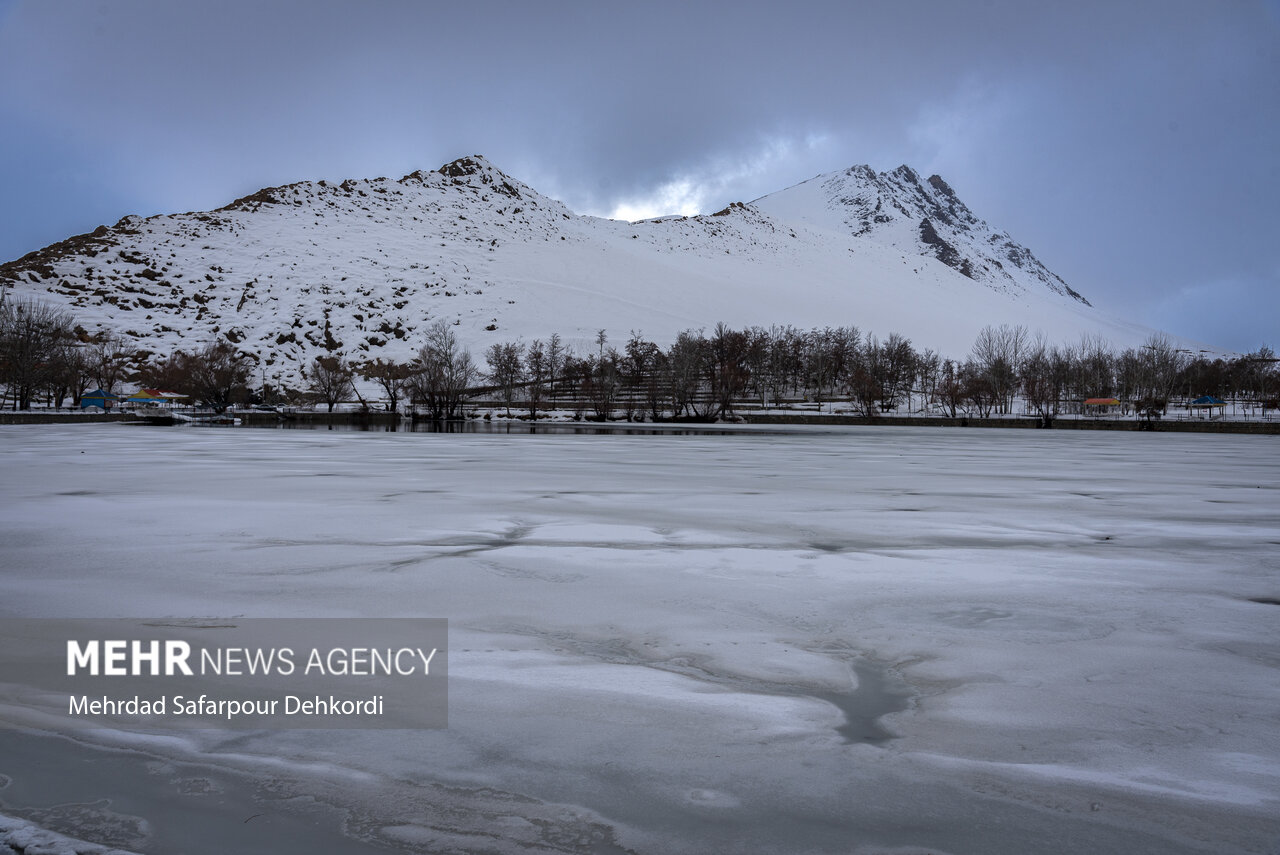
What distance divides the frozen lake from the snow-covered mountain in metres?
90.8

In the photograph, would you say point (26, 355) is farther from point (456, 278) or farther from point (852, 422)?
point (456, 278)

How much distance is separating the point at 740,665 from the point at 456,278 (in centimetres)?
12290

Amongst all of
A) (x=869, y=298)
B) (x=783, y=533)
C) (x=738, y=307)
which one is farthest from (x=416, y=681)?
(x=869, y=298)

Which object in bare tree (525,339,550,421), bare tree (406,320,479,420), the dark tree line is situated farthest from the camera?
bare tree (525,339,550,421)

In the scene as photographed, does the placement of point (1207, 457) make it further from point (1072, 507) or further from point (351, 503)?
point (351, 503)

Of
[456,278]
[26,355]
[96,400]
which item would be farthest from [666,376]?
[456,278]

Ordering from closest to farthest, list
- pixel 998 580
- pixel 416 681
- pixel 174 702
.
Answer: pixel 174 702, pixel 416 681, pixel 998 580

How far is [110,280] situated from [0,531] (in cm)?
12034

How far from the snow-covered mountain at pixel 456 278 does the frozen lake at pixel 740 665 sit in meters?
90.8

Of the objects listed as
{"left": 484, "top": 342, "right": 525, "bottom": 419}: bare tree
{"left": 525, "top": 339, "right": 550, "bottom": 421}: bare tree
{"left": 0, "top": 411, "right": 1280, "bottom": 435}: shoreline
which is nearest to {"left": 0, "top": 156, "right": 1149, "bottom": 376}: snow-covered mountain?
{"left": 484, "top": 342, "right": 525, "bottom": 419}: bare tree

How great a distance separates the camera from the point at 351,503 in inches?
369

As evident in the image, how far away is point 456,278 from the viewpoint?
12094 cm

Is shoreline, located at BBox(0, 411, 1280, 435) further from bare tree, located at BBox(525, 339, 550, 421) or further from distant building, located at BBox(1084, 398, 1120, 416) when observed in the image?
bare tree, located at BBox(525, 339, 550, 421)

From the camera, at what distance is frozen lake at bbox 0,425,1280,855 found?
2.43 m
